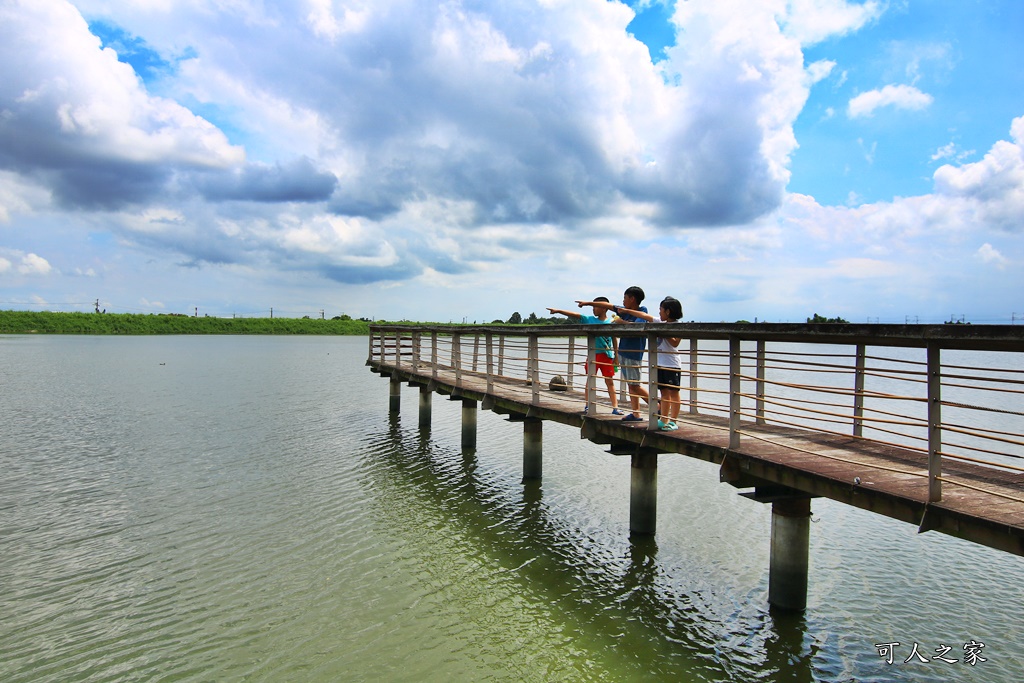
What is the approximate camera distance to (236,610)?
736cm

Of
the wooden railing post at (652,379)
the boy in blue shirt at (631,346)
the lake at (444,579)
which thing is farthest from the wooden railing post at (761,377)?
the lake at (444,579)

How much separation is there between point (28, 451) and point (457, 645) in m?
14.2

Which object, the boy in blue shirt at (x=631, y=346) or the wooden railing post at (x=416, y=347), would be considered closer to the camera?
the boy in blue shirt at (x=631, y=346)

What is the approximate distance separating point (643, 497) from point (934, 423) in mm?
5351

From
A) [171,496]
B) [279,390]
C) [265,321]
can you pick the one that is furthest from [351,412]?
[265,321]

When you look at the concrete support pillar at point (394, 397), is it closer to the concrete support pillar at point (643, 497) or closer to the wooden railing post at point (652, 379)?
the concrete support pillar at point (643, 497)

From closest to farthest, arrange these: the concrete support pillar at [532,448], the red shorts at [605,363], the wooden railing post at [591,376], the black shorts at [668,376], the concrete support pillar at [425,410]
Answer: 1. the black shorts at [668,376]
2. the wooden railing post at [591,376]
3. the red shorts at [605,363]
4. the concrete support pillar at [532,448]
5. the concrete support pillar at [425,410]

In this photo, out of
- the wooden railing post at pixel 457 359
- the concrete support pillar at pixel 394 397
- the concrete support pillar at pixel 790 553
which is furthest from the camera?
the concrete support pillar at pixel 394 397

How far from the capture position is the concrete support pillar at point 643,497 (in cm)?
959

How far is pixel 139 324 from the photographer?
318ft

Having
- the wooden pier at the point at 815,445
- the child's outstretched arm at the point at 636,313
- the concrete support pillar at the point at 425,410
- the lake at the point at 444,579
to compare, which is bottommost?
the lake at the point at 444,579

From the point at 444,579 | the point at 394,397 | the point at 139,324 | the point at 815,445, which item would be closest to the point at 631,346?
the point at 815,445

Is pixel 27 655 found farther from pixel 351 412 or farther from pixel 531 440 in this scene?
pixel 351 412

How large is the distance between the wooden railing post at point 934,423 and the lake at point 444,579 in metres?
2.44
